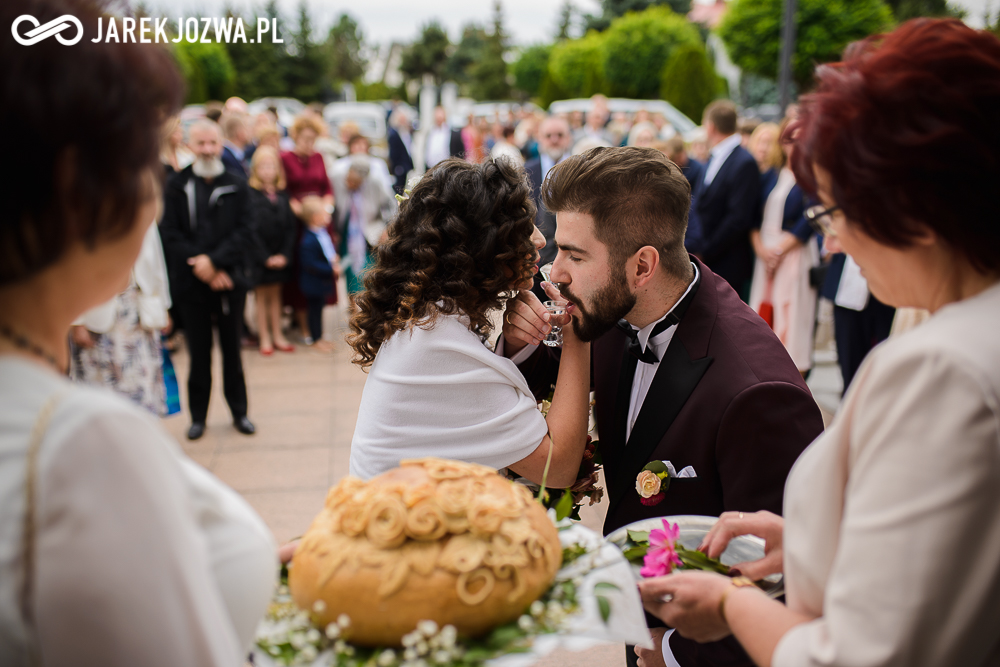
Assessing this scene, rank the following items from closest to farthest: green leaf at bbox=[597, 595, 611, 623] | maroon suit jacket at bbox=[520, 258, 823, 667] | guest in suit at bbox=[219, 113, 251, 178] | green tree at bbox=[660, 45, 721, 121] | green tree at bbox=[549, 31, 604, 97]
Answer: green leaf at bbox=[597, 595, 611, 623] → maroon suit jacket at bbox=[520, 258, 823, 667] → guest in suit at bbox=[219, 113, 251, 178] → green tree at bbox=[660, 45, 721, 121] → green tree at bbox=[549, 31, 604, 97]

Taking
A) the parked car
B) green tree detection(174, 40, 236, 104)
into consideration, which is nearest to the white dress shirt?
the parked car

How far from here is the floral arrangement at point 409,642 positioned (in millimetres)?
1048

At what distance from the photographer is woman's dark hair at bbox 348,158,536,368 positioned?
1983mm

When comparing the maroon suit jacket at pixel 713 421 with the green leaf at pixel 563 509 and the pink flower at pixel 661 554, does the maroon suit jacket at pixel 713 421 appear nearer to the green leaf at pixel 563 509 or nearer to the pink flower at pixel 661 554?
the pink flower at pixel 661 554

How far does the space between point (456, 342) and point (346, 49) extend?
7140cm

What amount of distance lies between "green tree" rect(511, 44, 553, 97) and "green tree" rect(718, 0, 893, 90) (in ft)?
84.9

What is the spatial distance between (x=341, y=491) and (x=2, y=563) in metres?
0.50

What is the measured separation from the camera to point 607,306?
2289mm

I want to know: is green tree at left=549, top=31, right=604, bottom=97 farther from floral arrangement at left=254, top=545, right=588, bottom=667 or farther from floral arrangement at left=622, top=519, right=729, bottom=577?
floral arrangement at left=254, top=545, right=588, bottom=667

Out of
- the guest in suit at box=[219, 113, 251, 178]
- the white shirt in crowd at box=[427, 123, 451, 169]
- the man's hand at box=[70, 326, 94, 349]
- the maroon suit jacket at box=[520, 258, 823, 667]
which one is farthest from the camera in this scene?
the white shirt in crowd at box=[427, 123, 451, 169]

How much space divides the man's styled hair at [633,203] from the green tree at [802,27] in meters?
27.0

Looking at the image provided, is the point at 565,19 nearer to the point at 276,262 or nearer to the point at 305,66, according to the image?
the point at 305,66

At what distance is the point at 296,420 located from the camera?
20.6ft

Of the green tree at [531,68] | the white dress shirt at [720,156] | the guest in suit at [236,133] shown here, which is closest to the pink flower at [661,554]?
the white dress shirt at [720,156]
